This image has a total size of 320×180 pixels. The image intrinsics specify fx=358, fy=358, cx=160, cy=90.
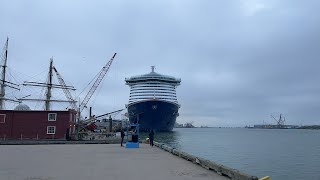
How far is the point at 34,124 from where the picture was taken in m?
44.3

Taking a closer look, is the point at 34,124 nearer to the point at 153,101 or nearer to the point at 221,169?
the point at 221,169

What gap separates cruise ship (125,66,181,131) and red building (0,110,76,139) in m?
44.8

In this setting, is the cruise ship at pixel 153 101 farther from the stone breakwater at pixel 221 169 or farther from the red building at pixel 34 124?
the stone breakwater at pixel 221 169

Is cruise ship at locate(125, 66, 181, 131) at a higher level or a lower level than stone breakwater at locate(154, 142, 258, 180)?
higher

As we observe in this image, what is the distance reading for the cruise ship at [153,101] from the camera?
304 feet

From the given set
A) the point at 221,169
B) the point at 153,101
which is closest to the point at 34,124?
the point at 221,169

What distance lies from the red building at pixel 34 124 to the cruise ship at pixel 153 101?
44804 millimetres

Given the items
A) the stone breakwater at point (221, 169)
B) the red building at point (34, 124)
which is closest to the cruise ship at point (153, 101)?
the red building at point (34, 124)

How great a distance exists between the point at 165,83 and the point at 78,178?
90553 millimetres

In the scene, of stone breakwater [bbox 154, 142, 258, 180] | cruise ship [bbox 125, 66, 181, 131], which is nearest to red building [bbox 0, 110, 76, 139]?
stone breakwater [bbox 154, 142, 258, 180]

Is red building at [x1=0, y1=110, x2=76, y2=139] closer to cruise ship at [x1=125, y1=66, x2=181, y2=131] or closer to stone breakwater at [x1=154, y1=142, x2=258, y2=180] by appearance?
stone breakwater at [x1=154, y1=142, x2=258, y2=180]

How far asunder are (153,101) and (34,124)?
4918cm

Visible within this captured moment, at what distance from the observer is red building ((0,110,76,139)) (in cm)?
4394

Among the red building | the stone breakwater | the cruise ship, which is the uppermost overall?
the cruise ship
